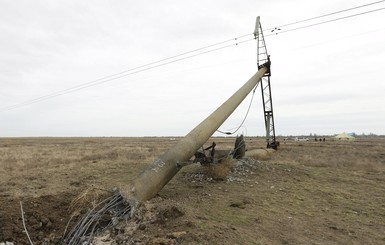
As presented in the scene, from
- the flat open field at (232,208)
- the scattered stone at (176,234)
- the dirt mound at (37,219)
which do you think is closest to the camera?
the scattered stone at (176,234)

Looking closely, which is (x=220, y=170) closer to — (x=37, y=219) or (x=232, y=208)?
(x=232, y=208)

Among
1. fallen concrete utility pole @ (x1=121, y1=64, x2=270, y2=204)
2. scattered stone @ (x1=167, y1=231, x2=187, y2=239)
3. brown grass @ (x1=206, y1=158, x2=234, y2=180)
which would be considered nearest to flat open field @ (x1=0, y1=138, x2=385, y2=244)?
scattered stone @ (x1=167, y1=231, x2=187, y2=239)

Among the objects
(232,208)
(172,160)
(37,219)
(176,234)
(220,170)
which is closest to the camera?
(176,234)

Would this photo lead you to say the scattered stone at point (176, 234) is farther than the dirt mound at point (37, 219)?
No

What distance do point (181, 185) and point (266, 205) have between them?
3.33 meters

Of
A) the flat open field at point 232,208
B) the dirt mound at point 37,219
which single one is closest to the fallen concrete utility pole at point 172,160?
the flat open field at point 232,208

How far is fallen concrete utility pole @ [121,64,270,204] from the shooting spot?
27.3 feet

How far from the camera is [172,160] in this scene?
9.49 metres

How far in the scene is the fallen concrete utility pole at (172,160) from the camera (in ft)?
27.3

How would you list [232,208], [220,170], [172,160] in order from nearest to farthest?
[232,208], [172,160], [220,170]

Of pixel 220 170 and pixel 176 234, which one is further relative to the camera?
pixel 220 170

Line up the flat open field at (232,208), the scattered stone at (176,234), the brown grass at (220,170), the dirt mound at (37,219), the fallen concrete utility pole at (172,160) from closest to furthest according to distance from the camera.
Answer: the scattered stone at (176,234), the flat open field at (232,208), the dirt mound at (37,219), the fallen concrete utility pole at (172,160), the brown grass at (220,170)

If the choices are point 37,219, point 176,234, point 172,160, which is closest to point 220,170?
point 172,160

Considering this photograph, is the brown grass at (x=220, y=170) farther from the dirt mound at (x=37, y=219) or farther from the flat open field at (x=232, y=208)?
the dirt mound at (x=37, y=219)
